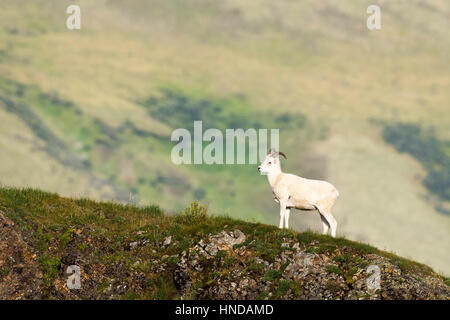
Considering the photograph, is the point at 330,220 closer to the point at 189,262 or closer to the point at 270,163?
the point at 270,163

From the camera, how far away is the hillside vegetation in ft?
75.2

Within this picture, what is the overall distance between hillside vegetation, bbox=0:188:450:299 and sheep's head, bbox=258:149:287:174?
3.01 m

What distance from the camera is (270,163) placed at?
26.4 metres

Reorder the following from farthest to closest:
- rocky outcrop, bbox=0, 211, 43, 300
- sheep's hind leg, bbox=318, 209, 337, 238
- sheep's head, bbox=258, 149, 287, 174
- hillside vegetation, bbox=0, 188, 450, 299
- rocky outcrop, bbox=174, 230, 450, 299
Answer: sheep's head, bbox=258, 149, 287, 174
sheep's hind leg, bbox=318, 209, 337, 238
rocky outcrop, bbox=0, 211, 43, 300
hillside vegetation, bbox=0, 188, 450, 299
rocky outcrop, bbox=174, 230, 450, 299

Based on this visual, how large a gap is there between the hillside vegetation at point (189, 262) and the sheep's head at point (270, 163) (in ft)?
9.86

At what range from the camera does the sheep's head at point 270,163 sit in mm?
26320

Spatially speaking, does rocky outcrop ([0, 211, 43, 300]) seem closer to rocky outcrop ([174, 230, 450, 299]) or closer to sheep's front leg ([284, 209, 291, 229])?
rocky outcrop ([174, 230, 450, 299])

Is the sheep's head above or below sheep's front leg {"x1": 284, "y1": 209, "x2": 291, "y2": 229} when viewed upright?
above

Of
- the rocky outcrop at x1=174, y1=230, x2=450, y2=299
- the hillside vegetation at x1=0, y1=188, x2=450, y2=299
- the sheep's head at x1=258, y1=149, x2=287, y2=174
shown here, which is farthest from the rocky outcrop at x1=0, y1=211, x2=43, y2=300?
the sheep's head at x1=258, y1=149, x2=287, y2=174

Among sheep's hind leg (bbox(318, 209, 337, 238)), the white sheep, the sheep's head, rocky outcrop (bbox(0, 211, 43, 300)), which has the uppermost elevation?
the sheep's head

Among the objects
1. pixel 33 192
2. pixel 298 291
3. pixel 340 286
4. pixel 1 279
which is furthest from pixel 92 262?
→ pixel 340 286

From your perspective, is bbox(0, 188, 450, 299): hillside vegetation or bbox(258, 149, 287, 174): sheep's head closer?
bbox(0, 188, 450, 299): hillside vegetation

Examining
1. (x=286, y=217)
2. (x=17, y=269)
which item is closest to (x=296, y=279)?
(x=286, y=217)

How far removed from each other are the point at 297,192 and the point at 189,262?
6433mm
